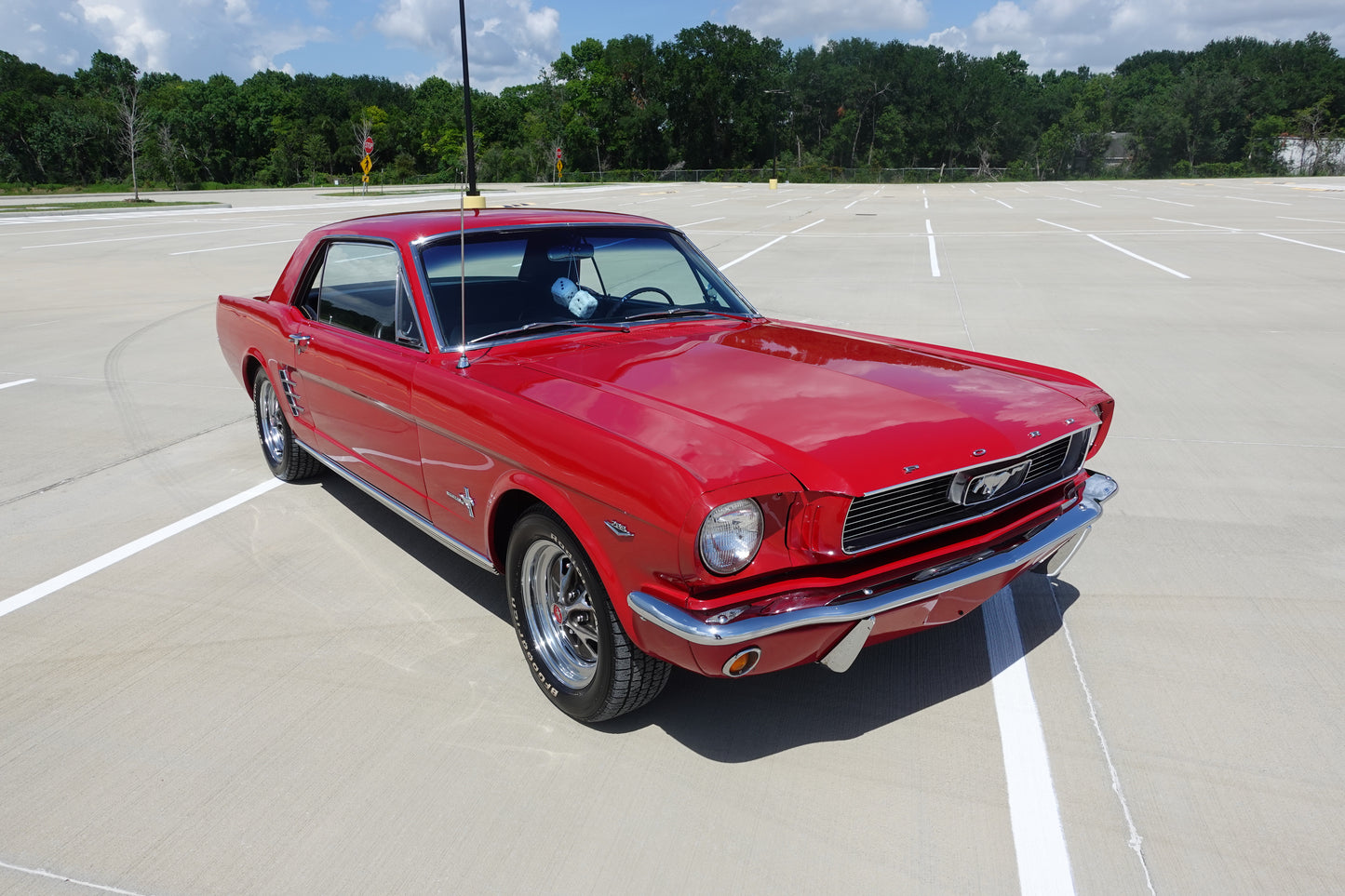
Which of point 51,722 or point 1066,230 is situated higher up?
point 1066,230

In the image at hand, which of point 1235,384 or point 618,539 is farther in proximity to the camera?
point 1235,384

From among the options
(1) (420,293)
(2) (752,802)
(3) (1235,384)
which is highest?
(1) (420,293)

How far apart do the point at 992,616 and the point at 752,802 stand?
1.53m

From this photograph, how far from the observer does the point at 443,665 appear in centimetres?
338

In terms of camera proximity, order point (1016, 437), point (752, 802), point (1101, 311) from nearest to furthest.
Answer: point (752, 802) < point (1016, 437) < point (1101, 311)

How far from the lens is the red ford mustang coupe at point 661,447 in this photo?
2.48 metres

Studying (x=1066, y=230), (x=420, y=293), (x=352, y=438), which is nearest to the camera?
(x=420, y=293)

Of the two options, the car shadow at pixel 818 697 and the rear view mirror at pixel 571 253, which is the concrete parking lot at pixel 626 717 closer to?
the car shadow at pixel 818 697

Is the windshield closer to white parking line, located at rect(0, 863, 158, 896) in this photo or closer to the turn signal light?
the turn signal light

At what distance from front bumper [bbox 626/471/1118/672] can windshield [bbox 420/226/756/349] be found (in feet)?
5.08

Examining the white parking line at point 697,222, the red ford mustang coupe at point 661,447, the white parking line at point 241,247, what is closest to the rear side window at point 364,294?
the red ford mustang coupe at point 661,447

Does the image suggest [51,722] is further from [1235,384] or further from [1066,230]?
[1066,230]

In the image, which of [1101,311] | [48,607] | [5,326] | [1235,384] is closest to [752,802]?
[48,607]

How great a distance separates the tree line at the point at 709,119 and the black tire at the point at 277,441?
7080 cm
